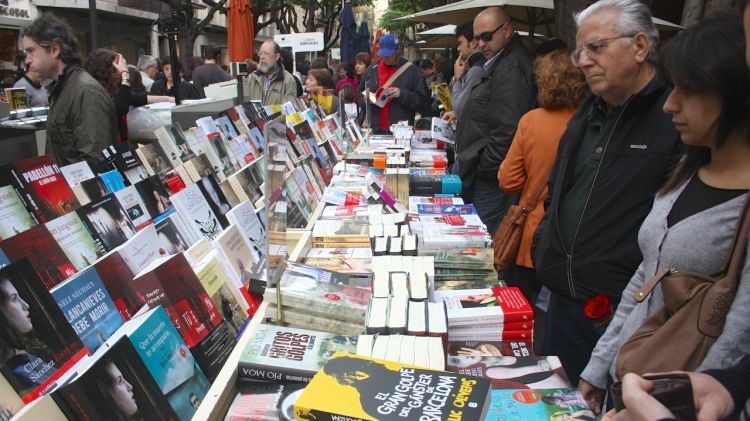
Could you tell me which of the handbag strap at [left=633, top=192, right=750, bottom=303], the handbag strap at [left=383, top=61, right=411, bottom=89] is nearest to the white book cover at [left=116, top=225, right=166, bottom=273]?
the handbag strap at [left=633, top=192, right=750, bottom=303]

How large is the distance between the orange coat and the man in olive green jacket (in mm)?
2478

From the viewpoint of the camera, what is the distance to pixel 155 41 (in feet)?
87.3

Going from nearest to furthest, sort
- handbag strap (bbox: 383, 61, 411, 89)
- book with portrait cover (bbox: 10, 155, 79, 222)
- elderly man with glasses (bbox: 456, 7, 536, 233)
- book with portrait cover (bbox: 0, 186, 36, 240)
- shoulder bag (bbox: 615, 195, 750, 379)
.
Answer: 1. shoulder bag (bbox: 615, 195, 750, 379)
2. book with portrait cover (bbox: 0, 186, 36, 240)
3. book with portrait cover (bbox: 10, 155, 79, 222)
4. elderly man with glasses (bbox: 456, 7, 536, 233)
5. handbag strap (bbox: 383, 61, 411, 89)

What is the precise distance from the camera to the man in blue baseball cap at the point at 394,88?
22.4 feet

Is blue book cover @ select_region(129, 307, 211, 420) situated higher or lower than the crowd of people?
lower

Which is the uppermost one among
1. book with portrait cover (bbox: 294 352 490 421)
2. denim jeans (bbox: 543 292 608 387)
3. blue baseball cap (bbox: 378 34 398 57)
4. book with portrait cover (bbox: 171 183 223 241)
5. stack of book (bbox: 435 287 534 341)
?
blue baseball cap (bbox: 378 34 398 57)

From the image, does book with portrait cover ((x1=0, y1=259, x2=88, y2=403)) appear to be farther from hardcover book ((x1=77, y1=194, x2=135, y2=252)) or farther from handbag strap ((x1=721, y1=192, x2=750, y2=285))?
handbag strap ((x1=721, y1=192, x2=750, y2=285))

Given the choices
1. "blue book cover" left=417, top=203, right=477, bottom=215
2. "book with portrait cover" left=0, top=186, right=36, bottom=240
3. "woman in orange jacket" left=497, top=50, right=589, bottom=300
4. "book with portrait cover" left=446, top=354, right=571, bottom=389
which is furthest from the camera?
"blue book cover" left=417, top=203, right=477, bottom=215

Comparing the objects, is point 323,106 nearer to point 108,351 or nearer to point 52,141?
point 52,141

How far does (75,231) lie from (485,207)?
2704 millimetres

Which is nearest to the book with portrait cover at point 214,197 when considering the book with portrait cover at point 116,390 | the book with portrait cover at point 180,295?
the book with portrait cover at point 180,295

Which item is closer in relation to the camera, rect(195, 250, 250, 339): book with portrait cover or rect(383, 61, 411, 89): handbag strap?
rect(195, 250, 250, 339): book with portrait cover

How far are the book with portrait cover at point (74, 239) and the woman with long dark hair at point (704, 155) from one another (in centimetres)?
181

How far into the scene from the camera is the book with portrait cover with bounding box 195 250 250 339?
1.89 meters
